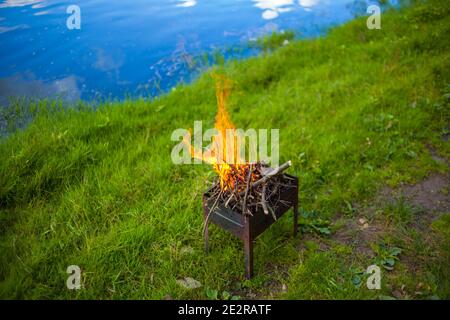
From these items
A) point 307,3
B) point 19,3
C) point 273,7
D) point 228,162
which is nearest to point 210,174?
point 228,162

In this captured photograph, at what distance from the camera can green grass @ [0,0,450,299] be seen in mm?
3506

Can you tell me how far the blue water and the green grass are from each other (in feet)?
2.63

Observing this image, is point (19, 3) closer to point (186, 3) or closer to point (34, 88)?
point (34, 88)

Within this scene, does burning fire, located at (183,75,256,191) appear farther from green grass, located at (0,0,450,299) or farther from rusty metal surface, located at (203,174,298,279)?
green grass, located at (0,0,450,299)

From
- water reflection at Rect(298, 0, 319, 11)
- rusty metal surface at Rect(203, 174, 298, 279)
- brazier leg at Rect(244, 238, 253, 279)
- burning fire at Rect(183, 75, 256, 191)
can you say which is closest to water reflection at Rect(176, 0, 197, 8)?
water reflection at Rect(298, 0, 319, 11)

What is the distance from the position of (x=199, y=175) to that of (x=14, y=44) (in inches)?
189

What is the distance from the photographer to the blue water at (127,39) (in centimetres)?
671

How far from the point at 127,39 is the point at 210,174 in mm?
4749

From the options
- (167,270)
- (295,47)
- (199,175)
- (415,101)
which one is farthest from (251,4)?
(167,270)

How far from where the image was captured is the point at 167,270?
3604mm

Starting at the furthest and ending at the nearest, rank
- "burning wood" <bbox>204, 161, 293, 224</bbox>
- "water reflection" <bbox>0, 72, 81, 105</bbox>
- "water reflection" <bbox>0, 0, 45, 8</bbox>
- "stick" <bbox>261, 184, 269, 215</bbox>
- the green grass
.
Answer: "water reflection" <bbox>0, 0, 45, 8</bbox> < "water reflection" <bbox>0, 72, 81, 105</bbox> < the green grass < "burning wood" <bbox>204, 161, 293, 224</bbox> < "stick" <bbox>261, 184, 269, 215</bbox>

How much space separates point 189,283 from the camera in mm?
3502

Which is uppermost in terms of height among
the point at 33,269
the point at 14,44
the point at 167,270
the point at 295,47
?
the point at 14,44
